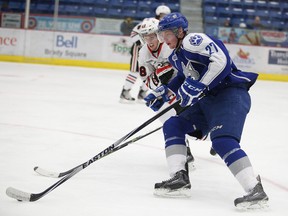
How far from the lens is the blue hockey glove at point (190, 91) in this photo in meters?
2.97

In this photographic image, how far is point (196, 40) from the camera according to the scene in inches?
118

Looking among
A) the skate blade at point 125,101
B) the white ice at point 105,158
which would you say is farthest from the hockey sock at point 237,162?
the skate blade at point 125,101

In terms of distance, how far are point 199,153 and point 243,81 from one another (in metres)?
1.39

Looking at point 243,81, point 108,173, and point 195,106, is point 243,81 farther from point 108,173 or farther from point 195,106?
point 108,173

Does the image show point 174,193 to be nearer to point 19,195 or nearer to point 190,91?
point 190,91

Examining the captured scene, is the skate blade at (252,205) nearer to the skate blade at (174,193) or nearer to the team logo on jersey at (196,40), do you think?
the skate blade at (174,193)

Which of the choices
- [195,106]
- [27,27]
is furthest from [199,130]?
[27,27]

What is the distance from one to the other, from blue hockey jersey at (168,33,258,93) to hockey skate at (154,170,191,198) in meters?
0.49

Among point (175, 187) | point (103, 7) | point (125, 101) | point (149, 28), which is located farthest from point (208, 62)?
point (103, 7)

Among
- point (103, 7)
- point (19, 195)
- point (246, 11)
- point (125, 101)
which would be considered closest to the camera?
point (19, 195)

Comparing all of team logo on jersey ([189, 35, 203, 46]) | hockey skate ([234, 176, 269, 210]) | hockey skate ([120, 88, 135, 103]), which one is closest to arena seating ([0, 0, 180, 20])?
hockey skate ([120, 88, 135, 103])

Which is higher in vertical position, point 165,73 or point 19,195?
point 165,73

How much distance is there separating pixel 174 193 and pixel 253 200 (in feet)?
1.42

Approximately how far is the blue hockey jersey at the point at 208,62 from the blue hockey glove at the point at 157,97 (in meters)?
0.23
